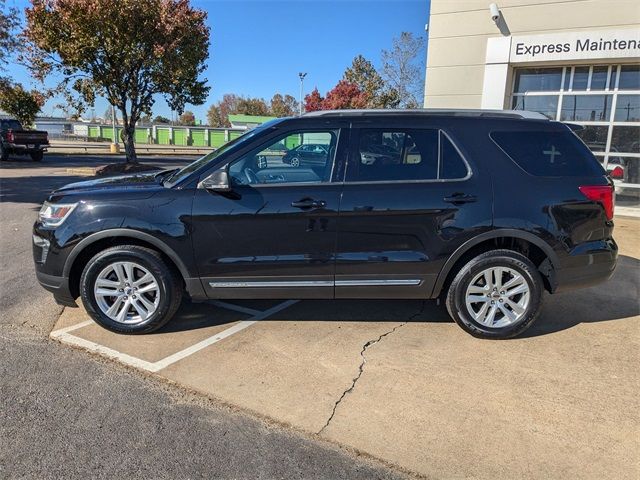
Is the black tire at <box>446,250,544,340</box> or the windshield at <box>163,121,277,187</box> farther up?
the windshield at <box>163,121,277,187</box>

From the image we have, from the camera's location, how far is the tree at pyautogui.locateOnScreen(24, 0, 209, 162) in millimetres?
15680

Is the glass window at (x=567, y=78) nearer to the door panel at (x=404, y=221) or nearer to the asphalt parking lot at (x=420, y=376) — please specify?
the asphalt parking lot at (x=420, y=376)

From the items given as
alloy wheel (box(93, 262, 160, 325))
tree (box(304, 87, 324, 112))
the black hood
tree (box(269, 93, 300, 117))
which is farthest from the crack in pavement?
tree (box(269, 93, 300, 117))

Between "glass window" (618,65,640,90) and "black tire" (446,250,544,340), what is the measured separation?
7907mm

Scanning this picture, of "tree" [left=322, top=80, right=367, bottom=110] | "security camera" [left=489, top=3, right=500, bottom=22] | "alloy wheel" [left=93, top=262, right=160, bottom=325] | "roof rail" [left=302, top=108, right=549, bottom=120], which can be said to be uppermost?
"tree" [left=322, top=80, right=367, bottom=110]

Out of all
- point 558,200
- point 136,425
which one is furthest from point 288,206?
point 558,200

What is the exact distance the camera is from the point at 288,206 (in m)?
3.93

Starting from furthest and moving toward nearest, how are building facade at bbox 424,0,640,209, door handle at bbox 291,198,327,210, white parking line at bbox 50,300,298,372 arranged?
building facade at bbox 424,0,640,209, door handle at bbox 291,198,327,210, white parking line at bbox 50,300,298,372

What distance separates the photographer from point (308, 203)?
3.93 metres

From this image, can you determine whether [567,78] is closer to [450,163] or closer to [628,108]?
[628,108]

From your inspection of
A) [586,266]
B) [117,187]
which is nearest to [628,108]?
[586,266]

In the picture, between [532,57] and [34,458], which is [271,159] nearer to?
[34,458]

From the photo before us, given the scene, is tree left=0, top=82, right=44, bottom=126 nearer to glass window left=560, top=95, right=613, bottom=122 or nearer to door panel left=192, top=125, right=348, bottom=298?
glass window left=560, top=95, right=613, bottom=122

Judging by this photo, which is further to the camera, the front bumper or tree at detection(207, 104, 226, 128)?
tree at detection(207, 104, 226, 128)
